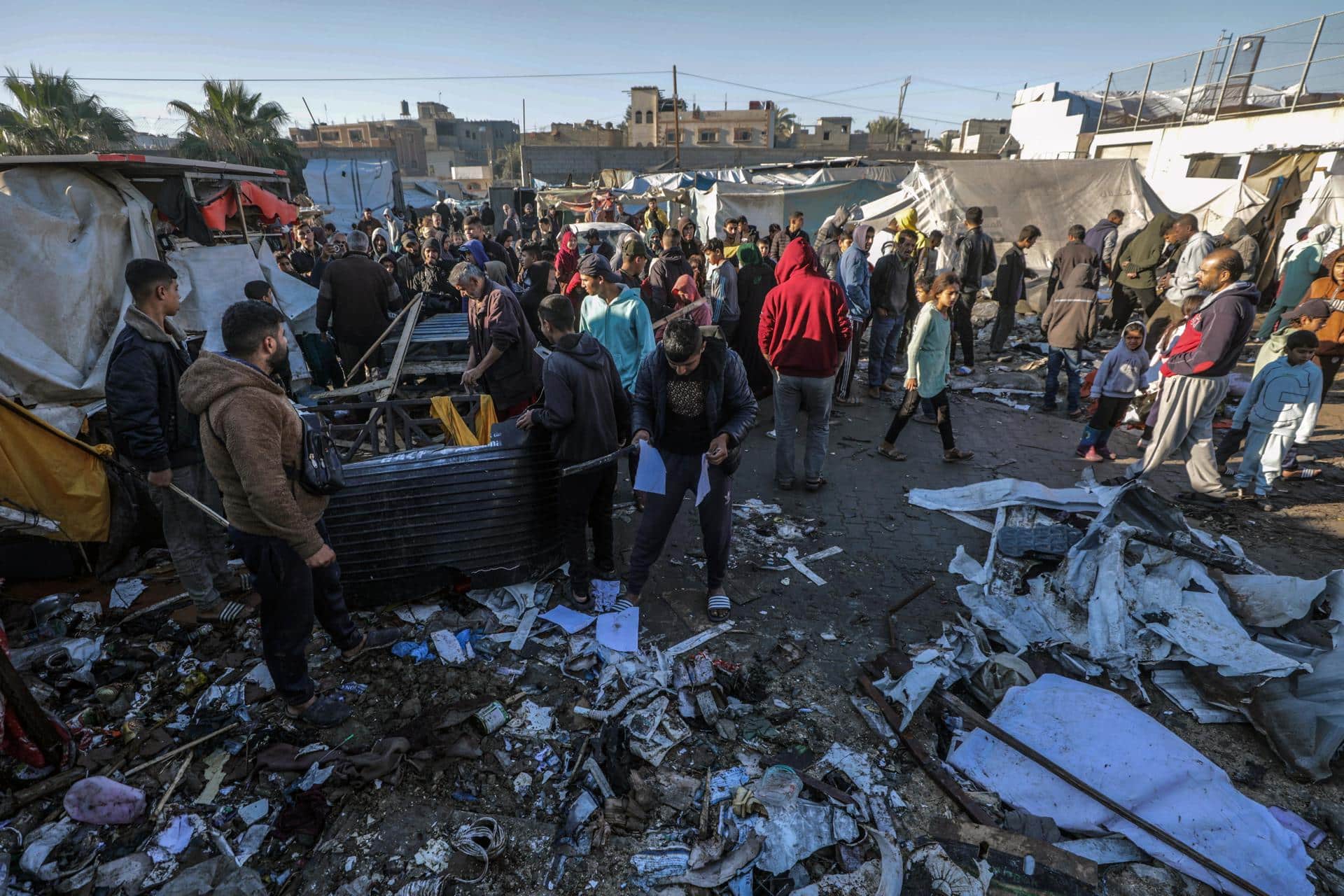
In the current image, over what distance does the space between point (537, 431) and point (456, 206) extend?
2575 centimetres

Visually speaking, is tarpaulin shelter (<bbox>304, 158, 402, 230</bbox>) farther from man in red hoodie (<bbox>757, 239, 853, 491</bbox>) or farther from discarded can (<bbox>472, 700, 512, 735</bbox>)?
discarded can (<bbox>472, 700, 512, 735</bbox>)

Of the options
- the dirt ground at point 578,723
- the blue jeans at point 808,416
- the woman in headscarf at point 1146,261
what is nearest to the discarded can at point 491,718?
the dirt ground at point 578,723

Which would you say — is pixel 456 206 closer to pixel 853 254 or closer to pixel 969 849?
pixel 853 254

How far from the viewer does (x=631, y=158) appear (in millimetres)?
34750

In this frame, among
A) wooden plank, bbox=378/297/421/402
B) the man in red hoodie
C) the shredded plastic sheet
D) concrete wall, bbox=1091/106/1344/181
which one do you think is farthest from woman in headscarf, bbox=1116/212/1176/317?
wooden plank, bbox=378/297/421/402

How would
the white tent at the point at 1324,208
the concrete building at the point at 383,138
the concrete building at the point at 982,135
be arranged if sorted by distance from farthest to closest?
the concrete building at the point at 383,138 < the concrete building at the point at 982,135 < the white tent at the point at 1324,208

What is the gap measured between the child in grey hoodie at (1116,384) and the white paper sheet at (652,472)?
15.7ft

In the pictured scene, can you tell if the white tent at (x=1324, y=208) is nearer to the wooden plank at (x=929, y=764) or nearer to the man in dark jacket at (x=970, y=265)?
the man in dark jacket at (x=970, y=265)

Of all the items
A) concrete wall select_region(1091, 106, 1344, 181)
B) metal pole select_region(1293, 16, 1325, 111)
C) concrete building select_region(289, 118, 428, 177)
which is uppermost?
concrete building select_region(289, 118, 428, 177)

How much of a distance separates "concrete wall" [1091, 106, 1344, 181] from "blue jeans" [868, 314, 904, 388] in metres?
9.94

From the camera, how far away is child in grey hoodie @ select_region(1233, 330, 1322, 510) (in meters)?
5.00

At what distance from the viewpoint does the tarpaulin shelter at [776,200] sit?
53.8 ft

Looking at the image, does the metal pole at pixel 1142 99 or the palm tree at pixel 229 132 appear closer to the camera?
the metal pole at pixel 1142 99

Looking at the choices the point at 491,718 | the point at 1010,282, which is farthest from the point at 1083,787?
the point at 1010,282
